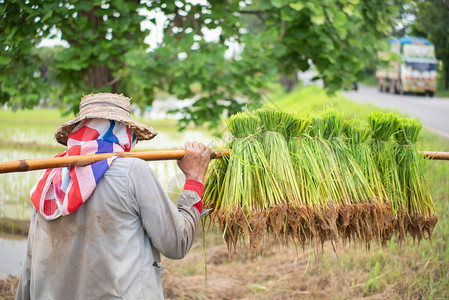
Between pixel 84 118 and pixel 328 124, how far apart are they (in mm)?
1335

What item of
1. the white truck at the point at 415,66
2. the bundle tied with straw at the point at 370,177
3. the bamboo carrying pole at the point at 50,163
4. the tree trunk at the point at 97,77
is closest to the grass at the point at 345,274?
the bundle tied with straw at the point at 370,177

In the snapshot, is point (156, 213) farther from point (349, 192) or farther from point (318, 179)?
point (349, 192)

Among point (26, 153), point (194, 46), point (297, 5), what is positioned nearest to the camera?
point (297, 5)

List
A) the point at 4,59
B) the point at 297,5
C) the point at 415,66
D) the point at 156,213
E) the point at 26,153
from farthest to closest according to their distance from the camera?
the point at 26,153 → the point at 415,66 → the point at 297,5 → the point at 4,59 → the point at 156,213

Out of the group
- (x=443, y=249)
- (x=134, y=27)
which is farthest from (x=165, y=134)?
(x=443, y=249)

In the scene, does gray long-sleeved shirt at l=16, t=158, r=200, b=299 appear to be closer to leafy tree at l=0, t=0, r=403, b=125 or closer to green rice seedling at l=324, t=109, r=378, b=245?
green rice seedling at l=324, t=109, r=378, b=245

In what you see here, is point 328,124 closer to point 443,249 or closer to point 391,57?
point 443,249

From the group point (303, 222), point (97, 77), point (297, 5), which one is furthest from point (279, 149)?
point (97, 77)

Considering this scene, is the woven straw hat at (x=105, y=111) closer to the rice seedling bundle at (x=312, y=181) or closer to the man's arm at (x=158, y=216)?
the man's arm at (x=158, y=216)

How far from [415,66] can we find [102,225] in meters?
4.94

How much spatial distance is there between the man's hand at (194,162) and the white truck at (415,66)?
376cm

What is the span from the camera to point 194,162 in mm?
2008

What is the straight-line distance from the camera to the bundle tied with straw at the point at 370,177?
7.28 ft

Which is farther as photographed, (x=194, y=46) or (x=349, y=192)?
(x=194, y=46)
